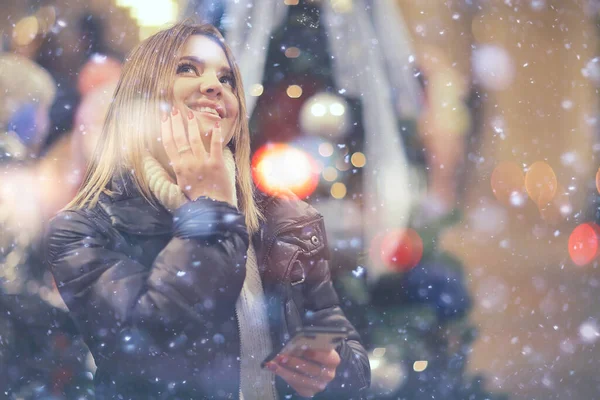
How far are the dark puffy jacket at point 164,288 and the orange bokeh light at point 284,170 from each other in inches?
1.0

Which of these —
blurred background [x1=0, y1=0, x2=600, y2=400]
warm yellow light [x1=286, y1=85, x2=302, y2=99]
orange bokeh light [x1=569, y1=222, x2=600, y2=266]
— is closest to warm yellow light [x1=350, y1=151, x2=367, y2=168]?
blurred background [x1=0, y1=0, x2=600, y2=400]

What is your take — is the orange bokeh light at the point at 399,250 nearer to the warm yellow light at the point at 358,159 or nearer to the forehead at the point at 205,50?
the warm yellow light at the point at 358,159

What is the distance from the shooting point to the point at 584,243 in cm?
81

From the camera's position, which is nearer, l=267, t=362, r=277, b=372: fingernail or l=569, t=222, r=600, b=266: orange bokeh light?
l=267, t=362, r=277, b=372: fingernail

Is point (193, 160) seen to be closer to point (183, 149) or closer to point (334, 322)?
point (183, 149)

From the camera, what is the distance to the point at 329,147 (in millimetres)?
702

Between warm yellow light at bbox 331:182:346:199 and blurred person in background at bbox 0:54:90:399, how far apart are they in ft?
1.21

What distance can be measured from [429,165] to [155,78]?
0.37 m

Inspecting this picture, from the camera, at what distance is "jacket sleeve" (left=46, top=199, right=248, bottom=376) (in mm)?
650

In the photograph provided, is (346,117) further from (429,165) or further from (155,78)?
(155,78)

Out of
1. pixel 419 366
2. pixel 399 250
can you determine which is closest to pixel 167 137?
pixel 399 250

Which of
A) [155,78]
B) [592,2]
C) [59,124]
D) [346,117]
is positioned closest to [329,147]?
[346,117]

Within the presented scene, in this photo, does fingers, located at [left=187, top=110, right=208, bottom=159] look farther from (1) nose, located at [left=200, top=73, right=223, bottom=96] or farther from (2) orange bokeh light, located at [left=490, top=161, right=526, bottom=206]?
(2) orange bokeh light, located at [left=490, top=161, right=526, bottom=206]

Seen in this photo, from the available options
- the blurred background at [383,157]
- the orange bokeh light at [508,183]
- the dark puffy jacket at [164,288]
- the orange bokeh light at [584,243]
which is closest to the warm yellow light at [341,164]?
the blurred background at [383,157]
